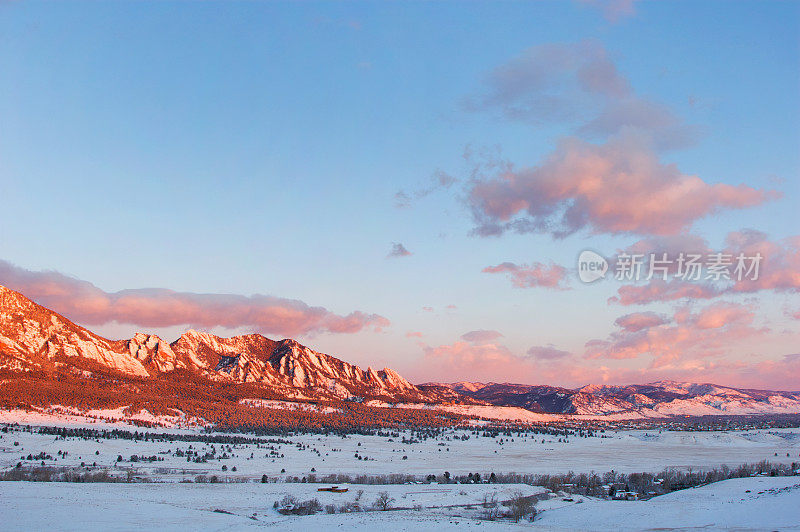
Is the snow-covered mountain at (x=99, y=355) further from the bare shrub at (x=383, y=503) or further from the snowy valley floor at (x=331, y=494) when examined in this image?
the bare shrub at (x=383, y=503)

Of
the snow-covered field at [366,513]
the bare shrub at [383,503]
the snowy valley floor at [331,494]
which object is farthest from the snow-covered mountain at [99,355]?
the bare shrub at [383,503]

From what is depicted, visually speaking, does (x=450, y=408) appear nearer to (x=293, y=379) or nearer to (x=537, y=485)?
(x=293, y=379)

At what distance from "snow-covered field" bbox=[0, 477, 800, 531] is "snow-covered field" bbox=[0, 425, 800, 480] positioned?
1409cm

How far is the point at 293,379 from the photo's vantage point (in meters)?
200

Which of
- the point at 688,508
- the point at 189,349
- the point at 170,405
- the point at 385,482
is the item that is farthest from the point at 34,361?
the point at 688,508

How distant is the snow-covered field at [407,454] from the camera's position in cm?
6438

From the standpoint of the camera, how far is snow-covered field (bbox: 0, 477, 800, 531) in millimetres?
29703

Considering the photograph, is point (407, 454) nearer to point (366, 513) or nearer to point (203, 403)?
point (366, 513)

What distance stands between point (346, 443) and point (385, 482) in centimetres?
5408

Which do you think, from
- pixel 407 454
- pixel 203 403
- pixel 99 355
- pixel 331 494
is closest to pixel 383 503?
pixel 331 494

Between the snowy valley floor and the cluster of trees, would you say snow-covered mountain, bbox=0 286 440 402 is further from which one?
the snowy valley floor

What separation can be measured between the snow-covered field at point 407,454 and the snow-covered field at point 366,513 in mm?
14085

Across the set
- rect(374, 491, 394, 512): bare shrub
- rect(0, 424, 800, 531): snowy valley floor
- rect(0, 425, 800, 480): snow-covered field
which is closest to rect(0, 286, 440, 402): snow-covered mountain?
rect(0, 425, 800, 480): snow-covered field

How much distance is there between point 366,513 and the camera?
35.4 m
